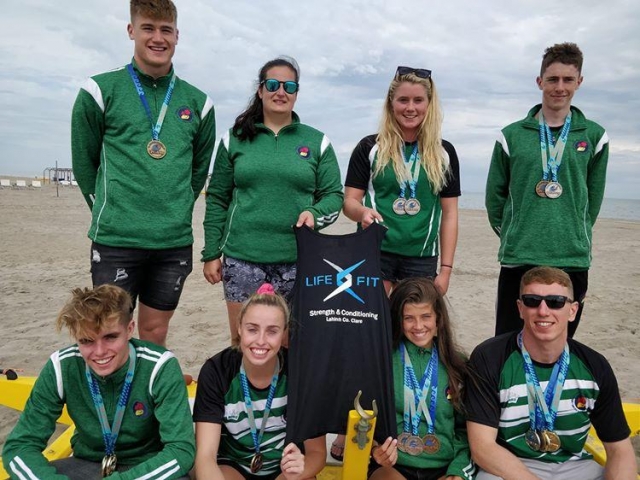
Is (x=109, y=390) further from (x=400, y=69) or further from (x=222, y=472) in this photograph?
(x=400, y=69)

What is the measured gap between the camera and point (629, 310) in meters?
7.94

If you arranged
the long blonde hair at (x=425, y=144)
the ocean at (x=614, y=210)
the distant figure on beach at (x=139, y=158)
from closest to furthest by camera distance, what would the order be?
1. the distant figure on beach at (x=139, y=158)
2. the long blonde hair at (x=425, y=144)
3. the ocean at (x=614, y=210)

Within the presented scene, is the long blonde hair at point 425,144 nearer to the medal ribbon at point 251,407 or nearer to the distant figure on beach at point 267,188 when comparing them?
the distant figure on beach at point 267,188

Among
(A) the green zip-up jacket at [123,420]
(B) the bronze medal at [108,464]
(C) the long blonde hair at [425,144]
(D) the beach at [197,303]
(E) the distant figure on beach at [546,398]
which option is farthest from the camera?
(D) the beach at [197,303]

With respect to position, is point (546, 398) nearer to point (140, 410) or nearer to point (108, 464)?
point (140, 410)

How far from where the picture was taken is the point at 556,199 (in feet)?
10.7

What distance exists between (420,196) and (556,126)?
3.16 feet

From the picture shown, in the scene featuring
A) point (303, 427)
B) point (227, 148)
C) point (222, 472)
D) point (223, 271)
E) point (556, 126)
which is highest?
point (556, 126)

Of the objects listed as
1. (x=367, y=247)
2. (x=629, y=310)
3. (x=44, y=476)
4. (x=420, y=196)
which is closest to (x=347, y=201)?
(x=420, y=196)

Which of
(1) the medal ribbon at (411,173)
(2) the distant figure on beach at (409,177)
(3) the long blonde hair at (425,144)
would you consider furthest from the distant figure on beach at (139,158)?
(1) the medal ribbon at (411,173)

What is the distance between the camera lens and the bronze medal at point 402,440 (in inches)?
103

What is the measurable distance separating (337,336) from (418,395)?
53 centimetres

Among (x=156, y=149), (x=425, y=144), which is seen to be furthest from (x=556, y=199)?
(x=156, y=149)

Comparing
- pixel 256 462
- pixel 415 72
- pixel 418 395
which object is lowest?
pixel 256 462
